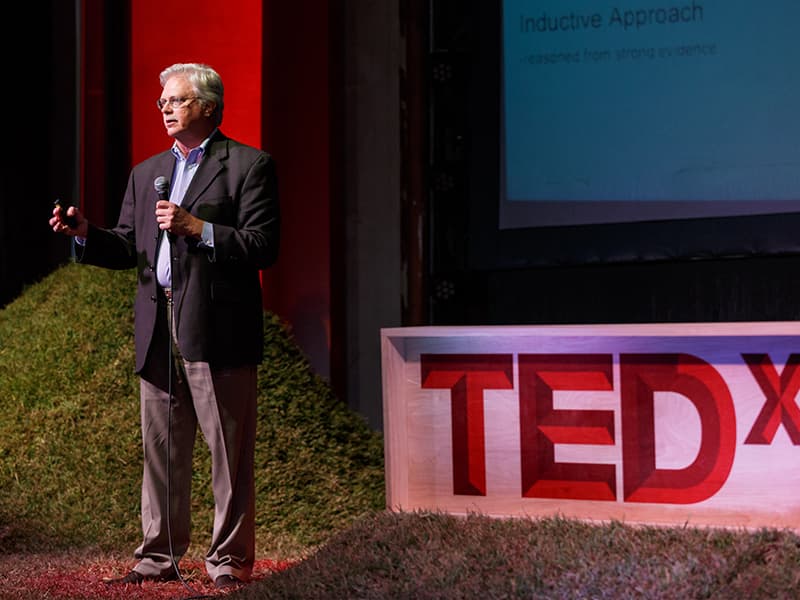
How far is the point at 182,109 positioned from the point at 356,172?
2.76 meters

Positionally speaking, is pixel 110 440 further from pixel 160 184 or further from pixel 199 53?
pixel 199 53

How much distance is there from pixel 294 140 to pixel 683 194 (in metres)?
1.92

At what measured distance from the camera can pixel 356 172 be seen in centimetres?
560

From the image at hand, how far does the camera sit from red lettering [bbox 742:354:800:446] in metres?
2.64

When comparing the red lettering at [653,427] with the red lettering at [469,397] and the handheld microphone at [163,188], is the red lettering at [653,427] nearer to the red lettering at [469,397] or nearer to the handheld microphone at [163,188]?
the red lettering at [469,397]

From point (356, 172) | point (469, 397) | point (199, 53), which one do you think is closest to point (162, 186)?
point (469, 397)

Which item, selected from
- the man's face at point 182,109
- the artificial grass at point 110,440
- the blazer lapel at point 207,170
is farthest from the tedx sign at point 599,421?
the artificial grass at point 110,440

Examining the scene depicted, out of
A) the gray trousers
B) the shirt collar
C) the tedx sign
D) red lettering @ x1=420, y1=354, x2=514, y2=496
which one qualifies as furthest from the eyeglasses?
red lettering @ x1=420, y1=354, x2=514, y2=496

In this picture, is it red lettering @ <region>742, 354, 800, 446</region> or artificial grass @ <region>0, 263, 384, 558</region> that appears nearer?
red lettering @ <region>742, 354, 800, 446</region>

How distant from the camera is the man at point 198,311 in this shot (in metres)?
2.85

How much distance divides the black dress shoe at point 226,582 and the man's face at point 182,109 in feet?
4.00

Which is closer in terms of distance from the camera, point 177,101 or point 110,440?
point 177,101

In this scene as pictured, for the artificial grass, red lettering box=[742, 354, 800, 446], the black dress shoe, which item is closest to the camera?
red lettering box=[742, 354, 800, 446]

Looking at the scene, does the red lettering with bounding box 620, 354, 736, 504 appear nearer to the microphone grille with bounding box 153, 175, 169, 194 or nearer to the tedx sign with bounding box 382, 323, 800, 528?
the tedx sign with bounding box 382, 323, 800, 528
